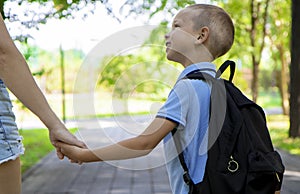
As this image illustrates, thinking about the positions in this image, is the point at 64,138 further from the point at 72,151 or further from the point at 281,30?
the point at 281,30

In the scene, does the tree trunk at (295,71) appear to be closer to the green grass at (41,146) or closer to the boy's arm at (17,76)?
the green grass at (41,146)

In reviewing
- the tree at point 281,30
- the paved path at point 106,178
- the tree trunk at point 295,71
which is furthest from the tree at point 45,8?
the tree at point 281,30

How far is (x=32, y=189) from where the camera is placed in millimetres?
6891

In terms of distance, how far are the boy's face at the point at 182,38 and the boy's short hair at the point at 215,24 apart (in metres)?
0.02

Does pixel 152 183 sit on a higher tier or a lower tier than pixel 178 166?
lower

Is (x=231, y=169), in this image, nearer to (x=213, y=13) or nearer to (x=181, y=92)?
(x=181, y=92)

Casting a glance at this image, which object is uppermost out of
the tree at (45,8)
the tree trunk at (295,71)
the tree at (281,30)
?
the tree at (45,8)

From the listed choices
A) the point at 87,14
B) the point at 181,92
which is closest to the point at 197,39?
the point at 181,92

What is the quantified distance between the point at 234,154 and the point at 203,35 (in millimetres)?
484

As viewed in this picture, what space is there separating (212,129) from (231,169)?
0.15 metres

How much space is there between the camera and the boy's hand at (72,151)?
2170mm

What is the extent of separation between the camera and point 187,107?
197 cm

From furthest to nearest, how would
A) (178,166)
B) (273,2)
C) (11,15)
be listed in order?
(273,2)
(11,15)
(178,166)

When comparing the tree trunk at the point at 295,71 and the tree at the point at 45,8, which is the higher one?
the tree at the point at 45,8
